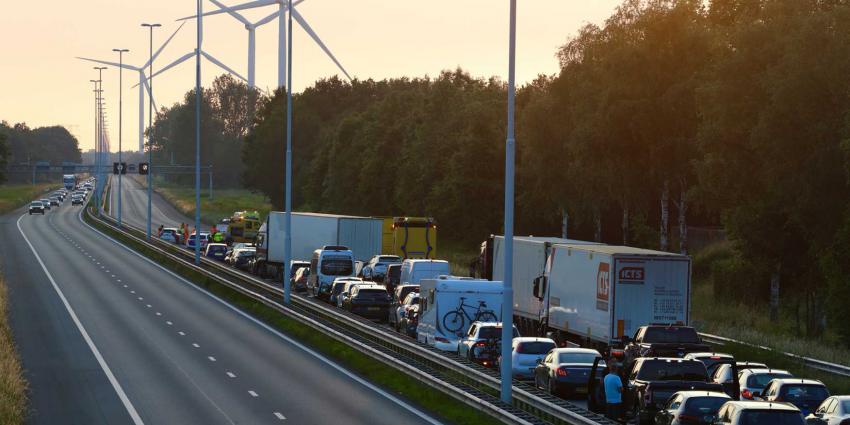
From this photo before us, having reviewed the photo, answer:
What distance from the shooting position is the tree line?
51375mm

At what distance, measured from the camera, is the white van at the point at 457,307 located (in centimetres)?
3938

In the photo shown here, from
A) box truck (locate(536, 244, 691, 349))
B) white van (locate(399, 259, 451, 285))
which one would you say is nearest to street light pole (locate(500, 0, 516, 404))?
box truck (locate(536, 244, 691, 349))

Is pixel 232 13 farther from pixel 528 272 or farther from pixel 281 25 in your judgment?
pixel 528 272

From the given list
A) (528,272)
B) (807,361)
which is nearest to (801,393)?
(807,361)

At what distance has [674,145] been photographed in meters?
69.8

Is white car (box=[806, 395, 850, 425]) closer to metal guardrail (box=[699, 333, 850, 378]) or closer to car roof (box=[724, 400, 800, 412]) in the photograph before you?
car roof (box=[724, 400, 800, 412])

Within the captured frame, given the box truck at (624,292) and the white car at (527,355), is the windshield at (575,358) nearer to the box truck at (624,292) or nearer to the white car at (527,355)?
the white car at (527,355)

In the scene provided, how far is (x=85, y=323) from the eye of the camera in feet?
164

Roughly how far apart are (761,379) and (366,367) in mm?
11893

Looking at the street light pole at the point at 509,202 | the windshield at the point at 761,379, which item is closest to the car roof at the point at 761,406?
the street light pole at the point at 509,202

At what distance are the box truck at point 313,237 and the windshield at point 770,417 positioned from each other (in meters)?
48.9

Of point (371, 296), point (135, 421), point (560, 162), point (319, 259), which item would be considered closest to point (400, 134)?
point (560, 162)

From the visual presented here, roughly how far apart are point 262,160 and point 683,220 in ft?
275

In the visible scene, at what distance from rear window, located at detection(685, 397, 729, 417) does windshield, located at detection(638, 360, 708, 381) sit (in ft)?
12.6
